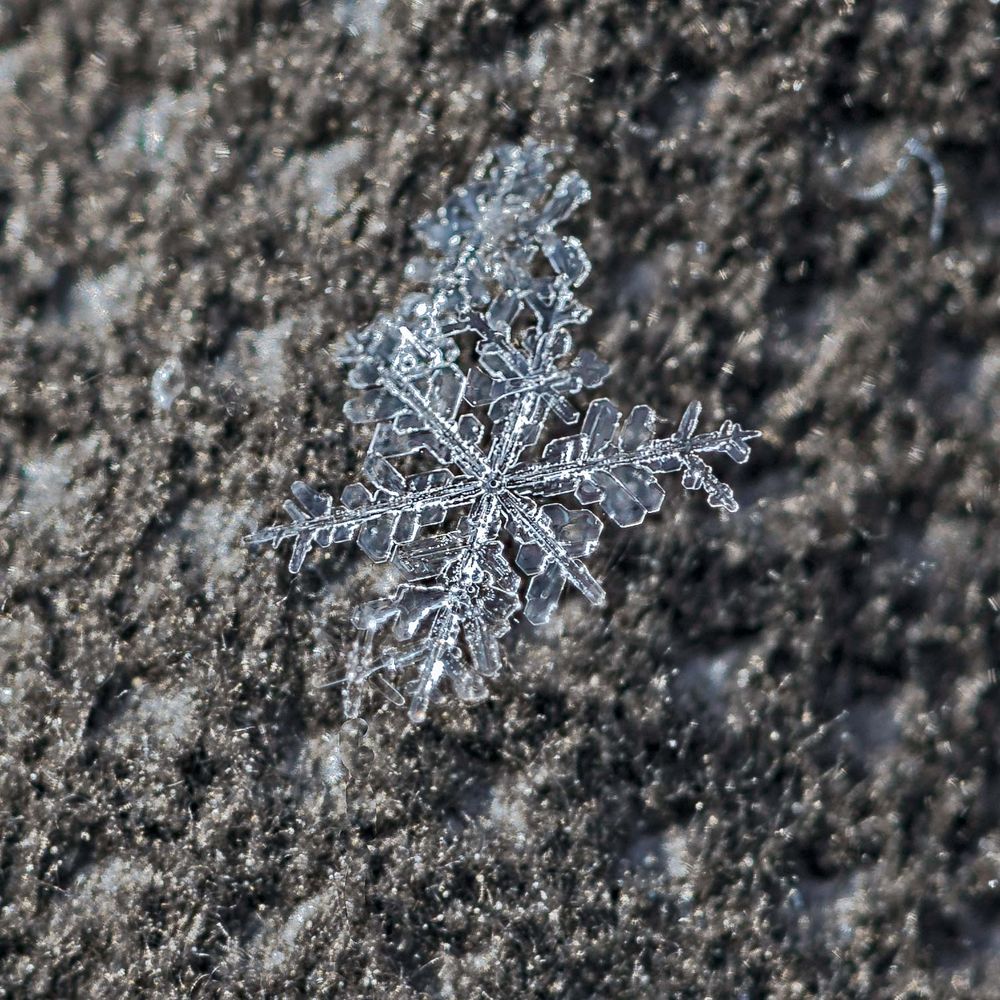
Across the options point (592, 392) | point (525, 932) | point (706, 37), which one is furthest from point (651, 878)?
point (706, 37)

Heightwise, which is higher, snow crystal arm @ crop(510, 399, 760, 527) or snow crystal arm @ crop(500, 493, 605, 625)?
snow crystal arm @ crop(510, 399, 760, 527)

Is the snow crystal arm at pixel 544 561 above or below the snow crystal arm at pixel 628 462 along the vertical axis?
below

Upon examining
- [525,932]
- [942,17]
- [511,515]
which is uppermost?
[942,17]

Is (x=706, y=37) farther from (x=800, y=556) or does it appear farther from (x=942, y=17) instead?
(x=800, y=556)
